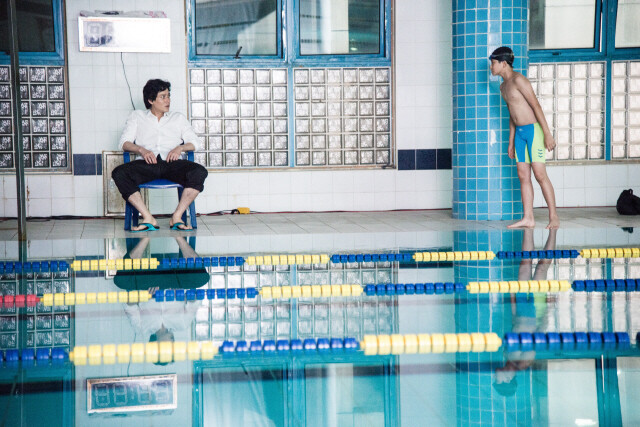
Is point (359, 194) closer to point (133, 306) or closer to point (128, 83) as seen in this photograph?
point (128, 83)

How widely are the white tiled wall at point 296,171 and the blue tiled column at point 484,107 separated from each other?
1.02m

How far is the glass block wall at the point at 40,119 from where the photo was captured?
8.56 m

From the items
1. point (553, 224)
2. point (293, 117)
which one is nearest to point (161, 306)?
point (553, 224)

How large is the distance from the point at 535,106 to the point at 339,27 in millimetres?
2804

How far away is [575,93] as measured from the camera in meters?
9.08

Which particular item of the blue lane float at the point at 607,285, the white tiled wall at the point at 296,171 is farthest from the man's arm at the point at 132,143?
the blue lane float at the point at 607,285

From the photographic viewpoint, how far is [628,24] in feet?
29.7

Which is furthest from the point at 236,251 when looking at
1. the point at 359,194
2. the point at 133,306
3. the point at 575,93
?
the point at 575,93

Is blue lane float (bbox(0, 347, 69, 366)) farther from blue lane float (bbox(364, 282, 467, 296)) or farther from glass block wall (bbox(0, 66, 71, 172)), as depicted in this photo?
glass block wall (bbox(0, 66, 71, 172))

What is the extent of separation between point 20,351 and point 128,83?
5.93 m

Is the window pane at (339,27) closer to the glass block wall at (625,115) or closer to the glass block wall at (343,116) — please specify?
the glass block wall at (343,116)

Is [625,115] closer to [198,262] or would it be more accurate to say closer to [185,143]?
[185,143]

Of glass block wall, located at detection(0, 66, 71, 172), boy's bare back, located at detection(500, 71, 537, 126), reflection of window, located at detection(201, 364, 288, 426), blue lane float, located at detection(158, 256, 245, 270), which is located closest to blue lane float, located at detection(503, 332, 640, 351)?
reflection of window, located at detection(201, 364, 288, 426)

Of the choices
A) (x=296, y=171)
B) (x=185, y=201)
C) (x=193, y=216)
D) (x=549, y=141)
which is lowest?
(x=193, y=216)
